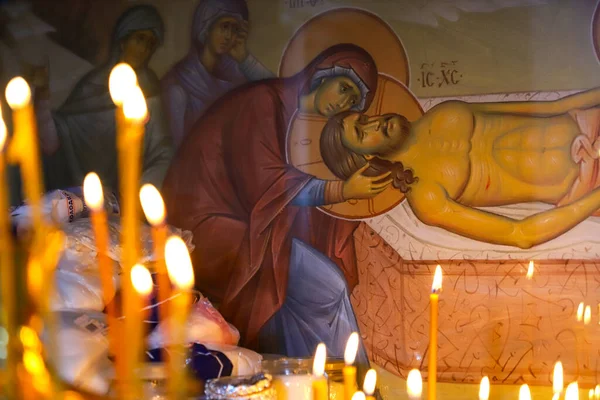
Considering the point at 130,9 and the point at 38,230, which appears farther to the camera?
the point at 130,9

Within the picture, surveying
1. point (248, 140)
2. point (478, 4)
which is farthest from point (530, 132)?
point (248, 140)

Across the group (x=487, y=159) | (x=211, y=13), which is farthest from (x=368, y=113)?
(x=211, y=13)

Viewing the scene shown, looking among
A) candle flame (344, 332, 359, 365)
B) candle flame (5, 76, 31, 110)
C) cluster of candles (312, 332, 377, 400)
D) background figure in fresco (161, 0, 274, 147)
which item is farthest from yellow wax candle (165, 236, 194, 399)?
background figure in fresco (161, 0, 274, 147)

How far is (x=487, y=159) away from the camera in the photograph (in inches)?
115

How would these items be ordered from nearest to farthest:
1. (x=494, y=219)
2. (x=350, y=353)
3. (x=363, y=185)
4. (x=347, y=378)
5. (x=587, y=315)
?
(x=347, y=378)
(x=350, y=353)
(x=587, y=315)
(x=494, y=219)
(x=363, y=185)

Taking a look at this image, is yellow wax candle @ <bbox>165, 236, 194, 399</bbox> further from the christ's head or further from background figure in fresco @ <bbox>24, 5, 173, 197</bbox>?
background figure in fresco @ <bbox>24, 5, 173, 197</bbox>

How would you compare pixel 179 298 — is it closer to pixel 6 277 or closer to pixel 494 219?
pixel 6 277

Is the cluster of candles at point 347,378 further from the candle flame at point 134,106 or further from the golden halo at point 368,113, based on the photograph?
the golden halo at point 368,113

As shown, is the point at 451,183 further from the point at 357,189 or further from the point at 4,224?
the point at 4,224

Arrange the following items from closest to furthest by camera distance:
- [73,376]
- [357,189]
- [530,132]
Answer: [73,376], [530,132], [357,189]

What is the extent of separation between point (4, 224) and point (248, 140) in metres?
2.43

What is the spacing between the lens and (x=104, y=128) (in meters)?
3.50

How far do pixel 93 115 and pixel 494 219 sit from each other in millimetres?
2076

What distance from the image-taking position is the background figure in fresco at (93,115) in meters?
3.42
